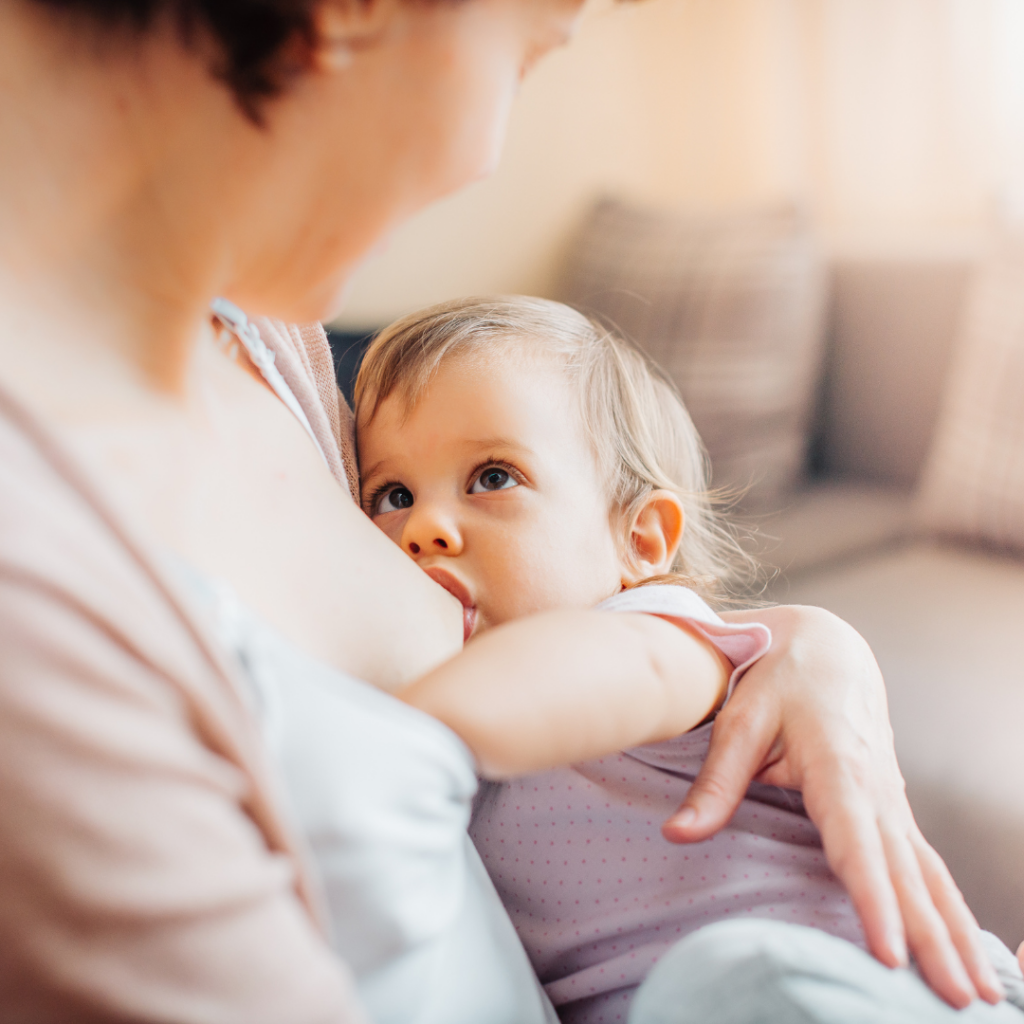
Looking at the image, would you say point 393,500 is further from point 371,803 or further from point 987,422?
point 987,422

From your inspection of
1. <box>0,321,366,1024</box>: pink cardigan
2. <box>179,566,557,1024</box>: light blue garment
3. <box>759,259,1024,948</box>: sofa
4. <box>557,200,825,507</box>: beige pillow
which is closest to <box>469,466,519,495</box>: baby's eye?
<box>179,566,557,1024</box>: light blue garment

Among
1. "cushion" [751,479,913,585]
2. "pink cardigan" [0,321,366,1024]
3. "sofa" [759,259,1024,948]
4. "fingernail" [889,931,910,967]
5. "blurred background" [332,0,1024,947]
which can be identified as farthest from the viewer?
"cushion" [751,479,913,585]

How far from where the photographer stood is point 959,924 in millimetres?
565

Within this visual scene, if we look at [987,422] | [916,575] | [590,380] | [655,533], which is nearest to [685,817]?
[655,533]

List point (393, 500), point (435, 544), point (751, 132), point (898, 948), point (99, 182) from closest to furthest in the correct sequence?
point (99, 182) < point (898, 948) < point (435, 544) < point (393, 500) < point (751, 132)

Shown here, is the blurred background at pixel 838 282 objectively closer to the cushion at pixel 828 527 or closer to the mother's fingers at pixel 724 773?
the cushion at pixel 828 527

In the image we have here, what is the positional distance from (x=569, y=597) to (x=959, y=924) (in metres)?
0.35

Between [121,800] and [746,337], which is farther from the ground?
[121,800]

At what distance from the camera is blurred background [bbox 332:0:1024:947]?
1231 mm

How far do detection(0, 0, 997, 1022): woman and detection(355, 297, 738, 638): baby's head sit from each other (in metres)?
0.10

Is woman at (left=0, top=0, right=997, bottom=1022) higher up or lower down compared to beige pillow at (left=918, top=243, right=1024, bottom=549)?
higher up

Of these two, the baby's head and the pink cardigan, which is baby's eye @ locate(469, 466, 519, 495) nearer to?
the baby's head

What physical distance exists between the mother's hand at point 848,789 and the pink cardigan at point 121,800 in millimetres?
311

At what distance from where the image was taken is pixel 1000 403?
1503 mm
